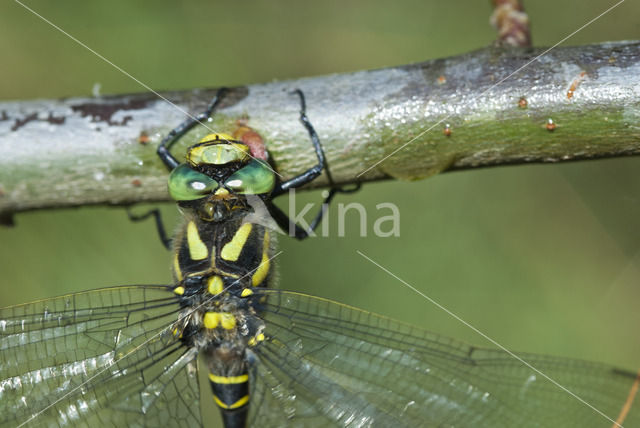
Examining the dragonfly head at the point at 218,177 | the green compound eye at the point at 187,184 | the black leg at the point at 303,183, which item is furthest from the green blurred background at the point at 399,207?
the green compound eye at the point at 187,184

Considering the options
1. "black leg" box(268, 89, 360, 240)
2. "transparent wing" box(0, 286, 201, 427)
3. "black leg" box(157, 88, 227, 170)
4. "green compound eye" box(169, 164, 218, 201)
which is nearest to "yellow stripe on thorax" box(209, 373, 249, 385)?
"transparent wing" box(0, 286, 201, 427)

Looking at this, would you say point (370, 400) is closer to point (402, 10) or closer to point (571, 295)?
point (571, 295)

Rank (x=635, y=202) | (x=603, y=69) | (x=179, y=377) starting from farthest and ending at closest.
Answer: (x=635, y=202) < (x=179, y=377) < (x=603, y=69)

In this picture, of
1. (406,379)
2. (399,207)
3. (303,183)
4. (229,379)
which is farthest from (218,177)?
(399,207)

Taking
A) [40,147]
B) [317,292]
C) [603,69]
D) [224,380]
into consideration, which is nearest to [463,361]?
[224,380]

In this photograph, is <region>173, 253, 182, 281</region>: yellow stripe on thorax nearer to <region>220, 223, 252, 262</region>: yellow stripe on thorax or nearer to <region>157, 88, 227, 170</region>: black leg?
<region>220, 223, 252, 262</region>: yellow stripe on thorax

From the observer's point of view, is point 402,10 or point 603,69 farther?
point 402,10
